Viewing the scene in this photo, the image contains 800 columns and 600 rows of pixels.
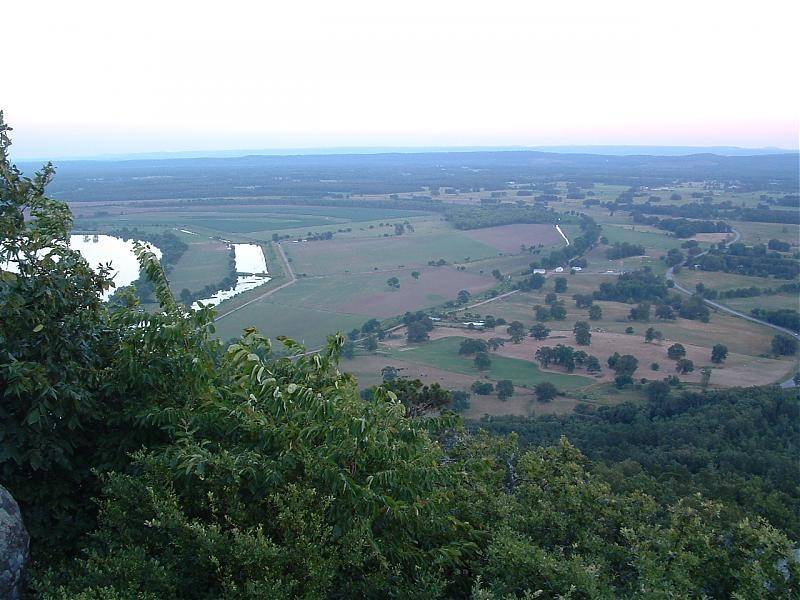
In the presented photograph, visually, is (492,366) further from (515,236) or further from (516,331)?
(515,236)

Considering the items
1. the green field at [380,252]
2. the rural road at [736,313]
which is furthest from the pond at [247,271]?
the rural road at [736,313]

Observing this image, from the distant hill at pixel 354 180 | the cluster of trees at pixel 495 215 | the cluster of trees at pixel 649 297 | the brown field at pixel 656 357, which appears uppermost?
the distant hill at pixel 354 180

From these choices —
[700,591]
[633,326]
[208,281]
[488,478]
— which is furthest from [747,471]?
[208,281]

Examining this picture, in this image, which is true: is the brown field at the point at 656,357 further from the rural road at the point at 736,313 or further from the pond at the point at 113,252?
the pond at the point at 113,252

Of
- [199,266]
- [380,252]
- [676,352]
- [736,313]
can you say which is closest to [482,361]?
[676,352]

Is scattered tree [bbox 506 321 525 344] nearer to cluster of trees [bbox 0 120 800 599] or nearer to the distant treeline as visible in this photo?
the distant treeline
